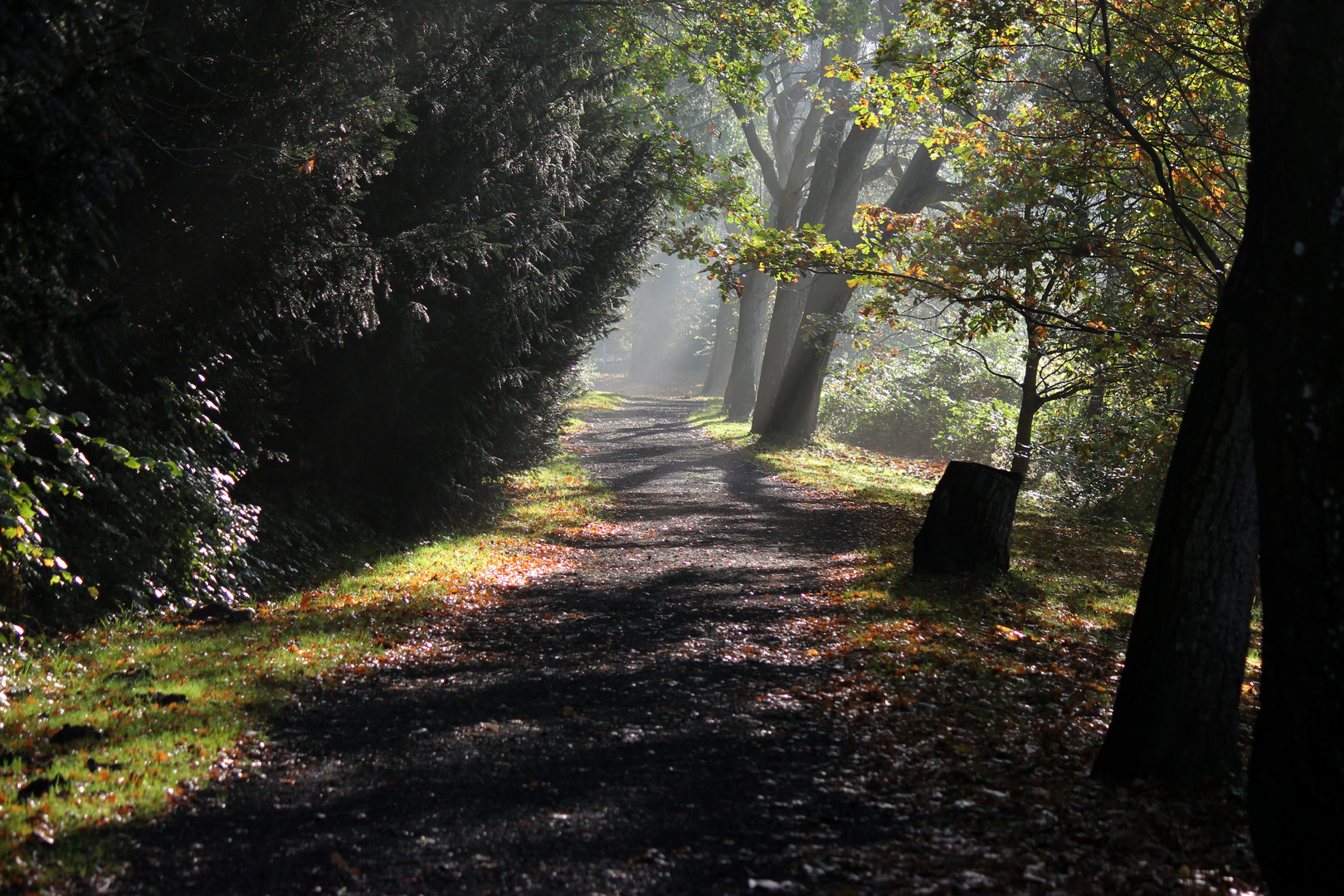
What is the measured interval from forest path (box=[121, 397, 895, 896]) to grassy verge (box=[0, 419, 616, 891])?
24 cm

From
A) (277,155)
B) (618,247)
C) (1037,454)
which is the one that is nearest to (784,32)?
(618,247)

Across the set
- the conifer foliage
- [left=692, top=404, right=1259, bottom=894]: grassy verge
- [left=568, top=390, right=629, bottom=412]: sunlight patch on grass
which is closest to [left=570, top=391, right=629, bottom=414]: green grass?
[left=568, top=390, right=629, bottom=412]: sunlight patch on grass

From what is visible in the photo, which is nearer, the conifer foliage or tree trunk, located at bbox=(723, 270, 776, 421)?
the conifer foliage

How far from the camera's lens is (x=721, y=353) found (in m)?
49.7

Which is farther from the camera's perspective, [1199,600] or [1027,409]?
[1027,409]

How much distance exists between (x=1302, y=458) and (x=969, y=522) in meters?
6.51

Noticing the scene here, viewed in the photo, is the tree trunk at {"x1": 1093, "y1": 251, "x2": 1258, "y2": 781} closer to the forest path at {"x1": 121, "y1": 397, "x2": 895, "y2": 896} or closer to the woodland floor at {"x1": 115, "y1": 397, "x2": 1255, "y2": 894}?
the woodland floor at {"x1": 115, "y1": 397, "x2": 1255, "y2": 894}

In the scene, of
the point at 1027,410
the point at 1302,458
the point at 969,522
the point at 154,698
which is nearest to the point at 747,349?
the point at 1027,410

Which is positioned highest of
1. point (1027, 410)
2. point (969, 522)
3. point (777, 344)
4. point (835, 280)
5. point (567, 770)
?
point (835, 280)

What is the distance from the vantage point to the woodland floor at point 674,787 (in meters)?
3.66

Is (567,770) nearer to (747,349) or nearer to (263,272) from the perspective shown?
(263,272)

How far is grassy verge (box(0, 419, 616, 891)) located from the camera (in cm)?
371

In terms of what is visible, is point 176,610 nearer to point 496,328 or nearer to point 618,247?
point 496,328

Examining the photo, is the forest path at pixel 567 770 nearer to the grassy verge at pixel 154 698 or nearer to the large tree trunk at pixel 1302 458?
the grassy verge at pixel 154 698
